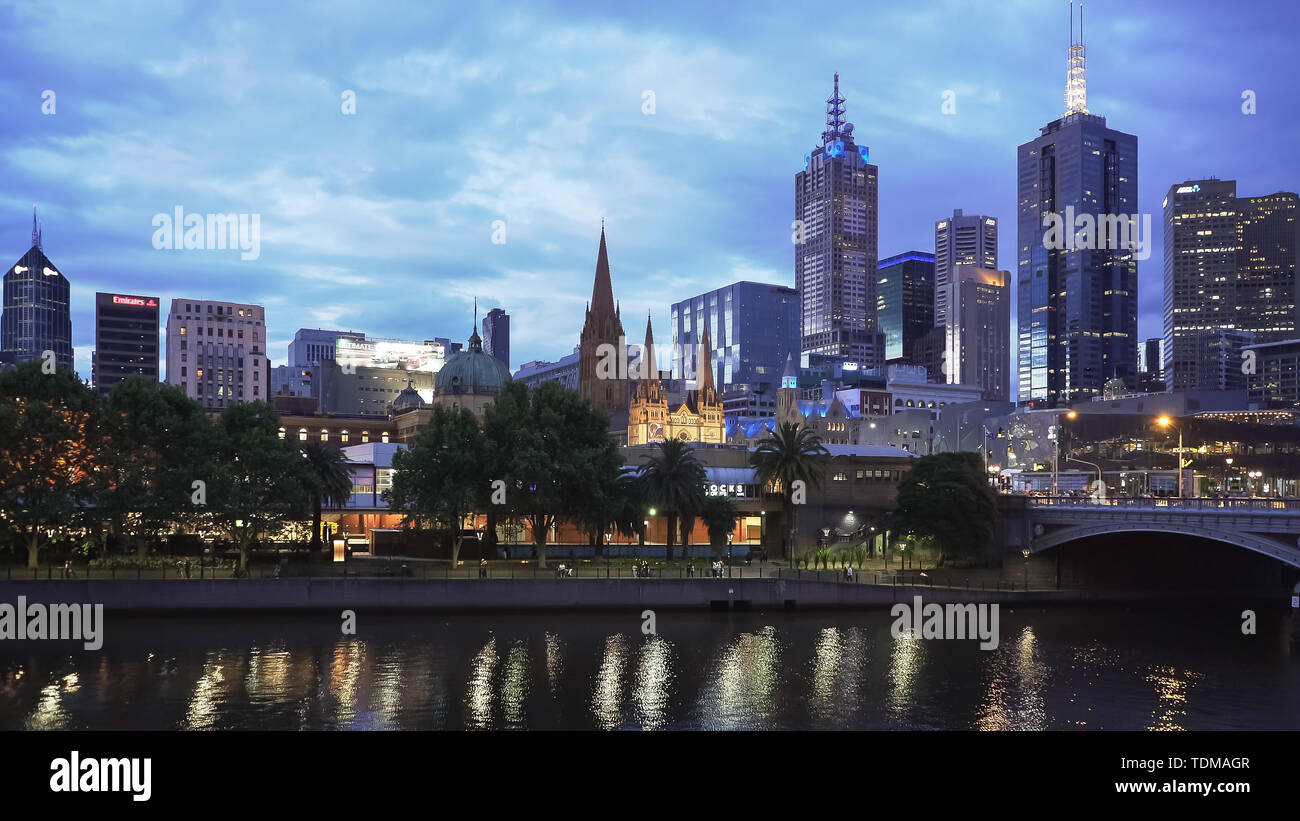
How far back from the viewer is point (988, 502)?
263 ft

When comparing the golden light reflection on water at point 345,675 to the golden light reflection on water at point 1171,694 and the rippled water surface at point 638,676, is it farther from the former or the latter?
the golden light reflection on water at point 1171,694

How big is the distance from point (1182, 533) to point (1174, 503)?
8353mm

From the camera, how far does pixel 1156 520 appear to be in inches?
2670

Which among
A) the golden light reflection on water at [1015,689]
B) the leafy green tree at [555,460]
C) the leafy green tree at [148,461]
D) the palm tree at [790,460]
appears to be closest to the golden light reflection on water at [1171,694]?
the golden light reflection on water at [1015,689]

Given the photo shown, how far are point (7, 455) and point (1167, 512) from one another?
7286cm

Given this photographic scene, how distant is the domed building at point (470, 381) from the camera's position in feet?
564

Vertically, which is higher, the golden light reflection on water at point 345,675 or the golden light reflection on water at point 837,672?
the golden light reflection on water at point 345,675

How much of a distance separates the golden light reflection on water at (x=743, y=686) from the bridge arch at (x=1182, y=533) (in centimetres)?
2648

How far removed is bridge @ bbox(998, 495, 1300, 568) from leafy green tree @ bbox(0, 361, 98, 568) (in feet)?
214


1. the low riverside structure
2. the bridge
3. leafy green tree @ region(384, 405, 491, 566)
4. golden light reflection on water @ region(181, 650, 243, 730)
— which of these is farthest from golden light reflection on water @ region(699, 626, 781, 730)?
the bridge

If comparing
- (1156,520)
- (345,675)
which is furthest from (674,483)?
(345,675)

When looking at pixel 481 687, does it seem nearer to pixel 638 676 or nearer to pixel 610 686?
pixel 610 686
